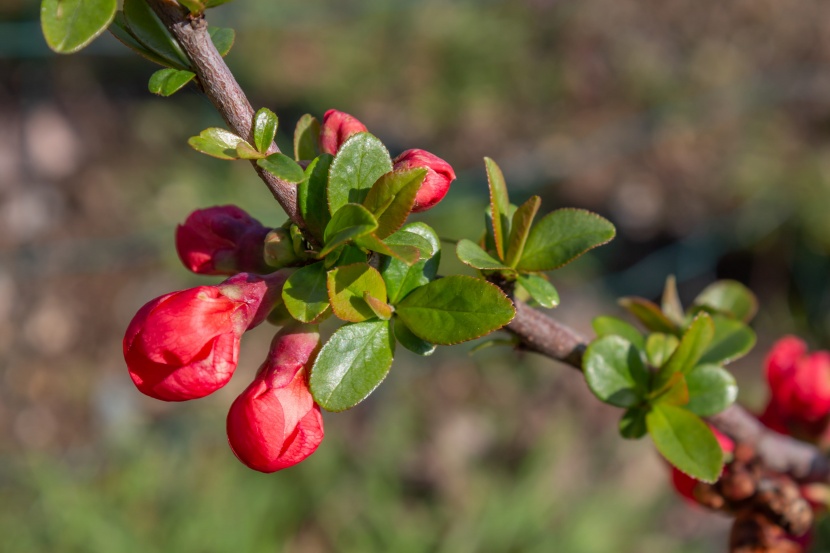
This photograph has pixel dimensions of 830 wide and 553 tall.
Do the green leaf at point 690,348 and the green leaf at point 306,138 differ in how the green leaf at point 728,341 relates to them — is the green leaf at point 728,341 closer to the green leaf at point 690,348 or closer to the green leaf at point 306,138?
the green leaf at point 690,348

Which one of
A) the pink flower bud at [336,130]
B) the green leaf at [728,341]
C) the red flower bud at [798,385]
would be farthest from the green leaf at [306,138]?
the red flower bud at [798,385]

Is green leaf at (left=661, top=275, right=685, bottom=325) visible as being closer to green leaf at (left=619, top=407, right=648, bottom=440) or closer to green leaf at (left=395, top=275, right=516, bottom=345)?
green leaf at (left=619, top=407, right=648, bottom=440)

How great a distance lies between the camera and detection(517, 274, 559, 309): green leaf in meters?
0.51

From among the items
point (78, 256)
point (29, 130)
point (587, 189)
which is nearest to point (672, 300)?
point (587, 189)

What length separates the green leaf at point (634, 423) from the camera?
571 millimetres

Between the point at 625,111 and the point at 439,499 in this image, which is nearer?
the point at 439,499

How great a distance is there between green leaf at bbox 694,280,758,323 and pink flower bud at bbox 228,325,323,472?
430 millimetres

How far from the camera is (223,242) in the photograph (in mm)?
551

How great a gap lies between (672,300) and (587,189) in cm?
219

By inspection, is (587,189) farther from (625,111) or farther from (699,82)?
(699,82)

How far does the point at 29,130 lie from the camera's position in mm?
2686

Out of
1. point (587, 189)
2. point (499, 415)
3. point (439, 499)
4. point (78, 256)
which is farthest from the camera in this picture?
point (587, 189)

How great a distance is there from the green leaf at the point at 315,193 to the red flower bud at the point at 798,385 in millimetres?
526

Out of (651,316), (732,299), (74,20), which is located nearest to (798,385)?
(732,299)
